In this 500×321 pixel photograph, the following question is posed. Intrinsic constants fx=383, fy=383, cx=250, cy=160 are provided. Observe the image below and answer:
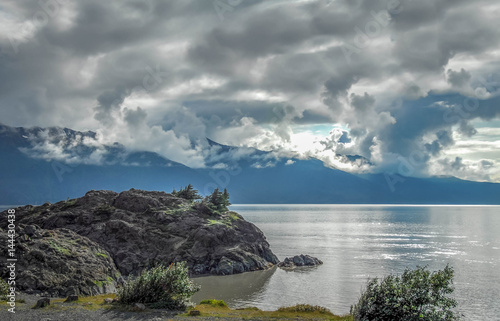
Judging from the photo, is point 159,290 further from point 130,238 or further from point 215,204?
point 215,204

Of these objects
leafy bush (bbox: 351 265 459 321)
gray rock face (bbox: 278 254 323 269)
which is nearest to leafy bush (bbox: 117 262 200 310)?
leafy bush (bbox: 351 265 459 321)

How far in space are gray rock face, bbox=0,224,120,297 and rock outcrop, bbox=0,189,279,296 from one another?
0.13m

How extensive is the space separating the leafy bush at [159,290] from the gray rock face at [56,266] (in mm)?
16738

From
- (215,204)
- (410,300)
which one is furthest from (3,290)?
(215,204)

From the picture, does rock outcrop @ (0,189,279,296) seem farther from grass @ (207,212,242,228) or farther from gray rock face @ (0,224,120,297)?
gray rock face @ (0,224,120,297)

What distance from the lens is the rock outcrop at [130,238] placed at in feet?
181

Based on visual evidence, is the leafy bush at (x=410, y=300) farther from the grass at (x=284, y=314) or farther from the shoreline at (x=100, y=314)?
the grass at (x=284, y=314)

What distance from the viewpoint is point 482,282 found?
6862 centimetres

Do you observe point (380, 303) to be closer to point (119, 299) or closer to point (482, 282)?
point (119, 299)

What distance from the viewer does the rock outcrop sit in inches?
2167

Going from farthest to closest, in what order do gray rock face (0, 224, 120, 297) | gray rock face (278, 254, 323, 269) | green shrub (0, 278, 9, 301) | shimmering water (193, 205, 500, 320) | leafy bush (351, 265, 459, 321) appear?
gray rock face (278, 254, 323, 269), shimmering water (193, 205, 500, 320), gray rock face (0, 224, 120, 297), green shrub (0, 278, 9, 301), leafy bush (351, 265, 459, 321)

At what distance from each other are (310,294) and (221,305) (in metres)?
21.9

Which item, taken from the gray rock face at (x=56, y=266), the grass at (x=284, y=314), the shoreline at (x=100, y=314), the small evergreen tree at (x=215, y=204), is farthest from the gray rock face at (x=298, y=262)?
the shoreline at (x=100, y=314)

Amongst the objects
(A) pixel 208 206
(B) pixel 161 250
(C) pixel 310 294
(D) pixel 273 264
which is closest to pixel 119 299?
(C) pixel 310 294
